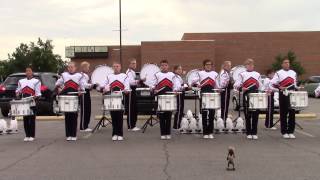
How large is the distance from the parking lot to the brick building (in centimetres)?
6733

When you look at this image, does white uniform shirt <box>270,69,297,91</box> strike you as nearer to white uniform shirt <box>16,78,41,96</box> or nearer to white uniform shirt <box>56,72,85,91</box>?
white uniform shirt <box>56,72,85,91</box>

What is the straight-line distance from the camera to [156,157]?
37.5 ft

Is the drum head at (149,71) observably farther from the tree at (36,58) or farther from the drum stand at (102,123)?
the tree at (36,58)

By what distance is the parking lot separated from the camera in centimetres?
949

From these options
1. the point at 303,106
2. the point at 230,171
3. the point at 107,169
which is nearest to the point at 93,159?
the point at 107,169

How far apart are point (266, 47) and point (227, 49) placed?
18.7ft

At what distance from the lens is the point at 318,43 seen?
284 feet

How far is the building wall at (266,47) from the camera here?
8562 cm

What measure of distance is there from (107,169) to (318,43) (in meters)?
80.8

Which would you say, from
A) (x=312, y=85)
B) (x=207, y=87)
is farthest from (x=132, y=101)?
(x=312, y=85)

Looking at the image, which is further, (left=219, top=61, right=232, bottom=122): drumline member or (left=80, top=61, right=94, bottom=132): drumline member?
(left=80, top=61, right=94, bottom=132): drumline member

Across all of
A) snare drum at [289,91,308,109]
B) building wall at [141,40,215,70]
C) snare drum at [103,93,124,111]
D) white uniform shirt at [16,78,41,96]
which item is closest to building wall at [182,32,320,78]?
building wall at [141,40,215,70]

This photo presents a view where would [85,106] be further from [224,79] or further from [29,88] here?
[224,79]

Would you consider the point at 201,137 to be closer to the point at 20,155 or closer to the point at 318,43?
the point at 20,155
